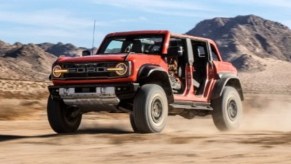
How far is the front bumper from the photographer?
9586 mm

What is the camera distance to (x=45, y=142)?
8656 millimetres

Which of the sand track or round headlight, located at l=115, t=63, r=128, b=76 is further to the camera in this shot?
round headlight, located at l=115, t=63, r=128, b=76

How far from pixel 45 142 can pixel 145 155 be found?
224 centimetres

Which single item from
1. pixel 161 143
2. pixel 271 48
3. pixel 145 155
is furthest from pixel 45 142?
pixel 271 48

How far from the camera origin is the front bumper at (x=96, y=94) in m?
9.59

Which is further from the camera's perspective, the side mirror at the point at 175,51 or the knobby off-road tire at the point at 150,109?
the side mirror at the point at 175,51

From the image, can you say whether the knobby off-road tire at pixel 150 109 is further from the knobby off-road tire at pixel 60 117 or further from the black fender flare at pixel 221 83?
the black fender flare at pixel 221 83

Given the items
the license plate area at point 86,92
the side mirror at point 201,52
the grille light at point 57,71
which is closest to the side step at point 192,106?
the side mirror at point 201,52

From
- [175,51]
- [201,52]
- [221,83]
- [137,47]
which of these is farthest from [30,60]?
[175,51]

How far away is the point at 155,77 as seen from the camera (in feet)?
33.7

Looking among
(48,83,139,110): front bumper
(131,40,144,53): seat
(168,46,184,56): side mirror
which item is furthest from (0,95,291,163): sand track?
(131,40,144,53): seat

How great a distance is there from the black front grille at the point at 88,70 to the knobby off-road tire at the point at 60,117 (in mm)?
685

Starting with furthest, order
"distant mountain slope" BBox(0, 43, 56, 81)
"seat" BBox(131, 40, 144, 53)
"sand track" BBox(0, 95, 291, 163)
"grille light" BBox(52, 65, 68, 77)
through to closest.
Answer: "distant mountain slope" BBox(0, 43, 56, 81)
"seat" BBox(131, 40, 144, 53)
"grille light" BBox(52, 65, 68, 77)
"sand track" BBox(0, 95, 291, 163)

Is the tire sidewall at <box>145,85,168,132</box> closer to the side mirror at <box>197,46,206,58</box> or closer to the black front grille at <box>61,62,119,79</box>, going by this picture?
the black front grille at <box>61,62,119,79</box>
